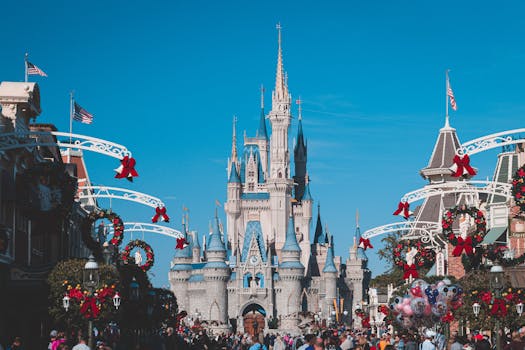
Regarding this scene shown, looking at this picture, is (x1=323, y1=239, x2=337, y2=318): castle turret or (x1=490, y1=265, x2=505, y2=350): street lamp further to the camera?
(x1=323, y1=239, x2=337, y2=318): castle turret

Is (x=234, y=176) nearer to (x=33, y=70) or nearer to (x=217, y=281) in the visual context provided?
(x=217, y=281)

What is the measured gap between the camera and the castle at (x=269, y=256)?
150m

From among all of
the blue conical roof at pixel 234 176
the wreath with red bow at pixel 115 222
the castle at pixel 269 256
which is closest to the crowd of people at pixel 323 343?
the wreath with red bow at pixel 115 222

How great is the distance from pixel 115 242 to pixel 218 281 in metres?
113

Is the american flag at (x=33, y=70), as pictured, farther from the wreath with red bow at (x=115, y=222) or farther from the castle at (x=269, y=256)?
the castle at (x=269, y=256)

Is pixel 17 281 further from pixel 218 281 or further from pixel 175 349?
pixel 218 281

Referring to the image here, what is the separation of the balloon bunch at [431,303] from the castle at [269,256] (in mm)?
106599

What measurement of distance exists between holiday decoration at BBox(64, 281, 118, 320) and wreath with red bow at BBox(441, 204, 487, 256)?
10.3 meters

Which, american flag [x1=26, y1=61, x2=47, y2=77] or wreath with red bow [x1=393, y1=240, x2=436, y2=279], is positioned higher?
american flag [x1=26, y1=61, x2=47, y2=77]

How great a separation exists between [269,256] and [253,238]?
4.84m

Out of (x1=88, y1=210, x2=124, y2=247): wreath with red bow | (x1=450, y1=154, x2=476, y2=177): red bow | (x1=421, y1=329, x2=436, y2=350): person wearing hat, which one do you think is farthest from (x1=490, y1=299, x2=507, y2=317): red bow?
(x1=88, y1=210, x2=124, y2=247): wreath with red bow

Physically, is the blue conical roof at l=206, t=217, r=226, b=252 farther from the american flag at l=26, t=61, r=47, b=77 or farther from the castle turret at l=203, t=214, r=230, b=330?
the american flag at l=26, t=61, r=47, b=77

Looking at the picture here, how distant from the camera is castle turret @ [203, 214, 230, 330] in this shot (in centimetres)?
14838

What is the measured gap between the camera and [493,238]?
1902 inches
